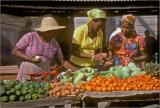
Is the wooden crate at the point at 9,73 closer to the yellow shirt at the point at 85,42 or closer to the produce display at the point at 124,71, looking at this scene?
the yellow shirt at the point at 85,42

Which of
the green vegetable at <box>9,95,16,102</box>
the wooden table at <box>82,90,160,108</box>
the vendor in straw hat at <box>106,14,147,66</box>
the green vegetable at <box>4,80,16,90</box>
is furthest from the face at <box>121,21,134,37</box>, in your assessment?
the green vegetable at <box>9,95,16,102</box>

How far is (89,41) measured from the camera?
7.55 metres

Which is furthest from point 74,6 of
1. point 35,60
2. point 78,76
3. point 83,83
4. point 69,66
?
point 83,83

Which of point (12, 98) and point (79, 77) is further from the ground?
point (79, 77)

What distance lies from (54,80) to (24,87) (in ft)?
2.59

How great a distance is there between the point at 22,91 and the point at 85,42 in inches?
78.5

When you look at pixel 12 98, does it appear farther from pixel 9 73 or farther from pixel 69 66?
pixel 9 73

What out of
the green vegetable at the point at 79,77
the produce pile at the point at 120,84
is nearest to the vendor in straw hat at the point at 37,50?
the green vegetable at the point at 79,77

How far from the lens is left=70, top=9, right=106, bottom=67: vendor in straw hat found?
7.38 metres

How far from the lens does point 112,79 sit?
6.44 m

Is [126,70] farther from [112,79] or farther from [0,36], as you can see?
[0,36]

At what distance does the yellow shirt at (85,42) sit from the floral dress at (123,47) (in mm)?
244

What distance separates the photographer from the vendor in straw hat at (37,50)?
6938 millimetres

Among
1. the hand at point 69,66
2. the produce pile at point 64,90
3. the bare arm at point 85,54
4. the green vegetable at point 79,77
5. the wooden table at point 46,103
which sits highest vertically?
the bare arm at point 85,54
